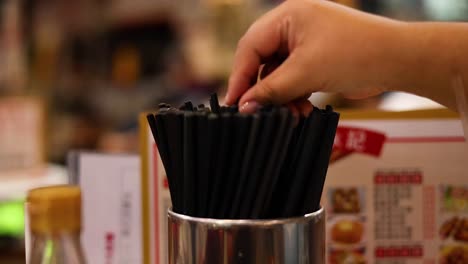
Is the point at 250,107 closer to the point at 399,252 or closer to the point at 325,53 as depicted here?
the point at 325,53

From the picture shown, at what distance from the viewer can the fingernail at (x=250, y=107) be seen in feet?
1.82

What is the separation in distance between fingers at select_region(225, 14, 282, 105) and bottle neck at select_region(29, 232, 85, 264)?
0.78 ft

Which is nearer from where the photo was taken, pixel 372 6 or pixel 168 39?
pixel 372 6

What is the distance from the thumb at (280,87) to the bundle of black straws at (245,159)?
0.24 ft

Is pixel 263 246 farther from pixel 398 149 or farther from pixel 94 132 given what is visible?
pixel 94 132

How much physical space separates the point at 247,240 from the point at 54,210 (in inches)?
5.8

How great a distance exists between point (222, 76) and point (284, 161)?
6.82 feet

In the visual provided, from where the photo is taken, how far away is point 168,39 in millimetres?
2889

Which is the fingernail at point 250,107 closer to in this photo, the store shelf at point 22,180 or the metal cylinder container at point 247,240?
the metal cylinder container at point 247,240

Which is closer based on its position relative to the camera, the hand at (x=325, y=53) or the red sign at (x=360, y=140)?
the hand at (x=325, y=53)

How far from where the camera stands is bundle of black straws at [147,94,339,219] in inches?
19.5

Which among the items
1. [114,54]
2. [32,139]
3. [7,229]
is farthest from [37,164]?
[114,54]

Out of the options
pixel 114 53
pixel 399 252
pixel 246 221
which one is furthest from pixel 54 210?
pixel 114 53

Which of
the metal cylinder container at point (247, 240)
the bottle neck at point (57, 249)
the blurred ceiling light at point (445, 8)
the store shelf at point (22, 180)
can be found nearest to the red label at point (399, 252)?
the metal cylinder container at point (247, 240)
